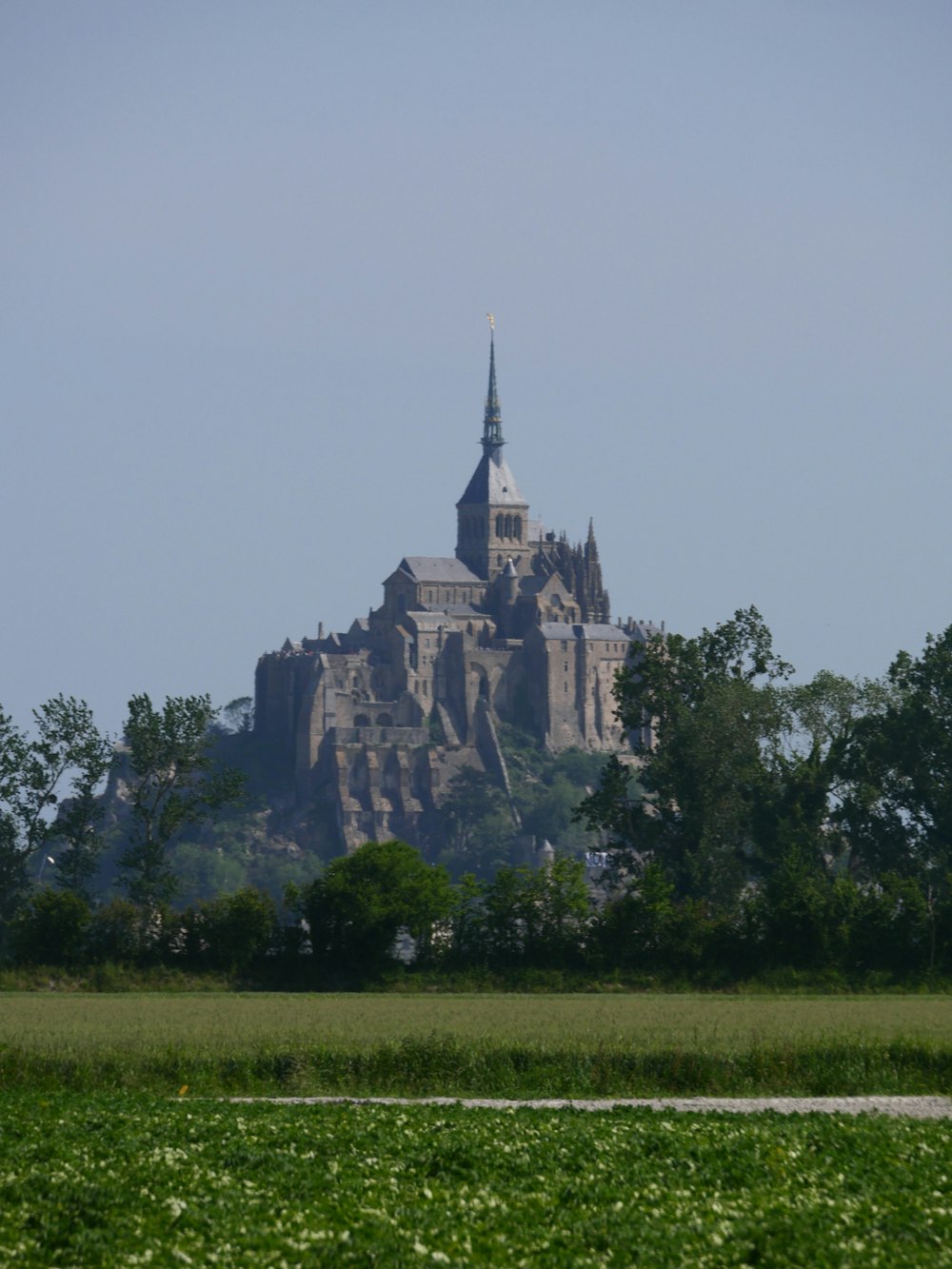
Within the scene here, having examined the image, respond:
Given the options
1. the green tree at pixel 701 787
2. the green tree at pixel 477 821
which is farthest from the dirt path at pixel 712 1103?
the green tree at pixel 477 821

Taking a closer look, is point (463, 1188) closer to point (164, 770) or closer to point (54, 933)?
point (54, 933)

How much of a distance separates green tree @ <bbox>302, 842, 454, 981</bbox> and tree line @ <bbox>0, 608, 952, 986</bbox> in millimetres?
52

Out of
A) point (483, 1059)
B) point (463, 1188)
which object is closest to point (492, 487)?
point (483, 1059)

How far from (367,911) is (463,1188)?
28.3 m

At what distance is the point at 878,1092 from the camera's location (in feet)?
86.8

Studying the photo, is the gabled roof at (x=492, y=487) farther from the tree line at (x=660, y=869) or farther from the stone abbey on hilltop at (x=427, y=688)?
the tree line at (x=660, y=869)

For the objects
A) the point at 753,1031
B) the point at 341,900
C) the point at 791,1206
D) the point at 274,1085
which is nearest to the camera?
the point at 791,1206

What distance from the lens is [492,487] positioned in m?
182

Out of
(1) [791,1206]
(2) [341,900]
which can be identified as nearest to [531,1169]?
(1) [791,1206]

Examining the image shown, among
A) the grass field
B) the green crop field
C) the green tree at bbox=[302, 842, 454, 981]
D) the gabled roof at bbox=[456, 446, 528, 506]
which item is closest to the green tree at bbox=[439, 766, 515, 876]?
the gabled roof at bbox=[456, 446, 528, 506]

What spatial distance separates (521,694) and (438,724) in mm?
7165

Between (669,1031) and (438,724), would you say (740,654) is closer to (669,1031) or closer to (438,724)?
(669,1031)

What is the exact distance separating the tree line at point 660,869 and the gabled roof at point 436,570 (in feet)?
297

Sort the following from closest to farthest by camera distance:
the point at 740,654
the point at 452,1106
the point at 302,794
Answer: the point at 452,1106 < the point at 740,654 < the point at 302,794
